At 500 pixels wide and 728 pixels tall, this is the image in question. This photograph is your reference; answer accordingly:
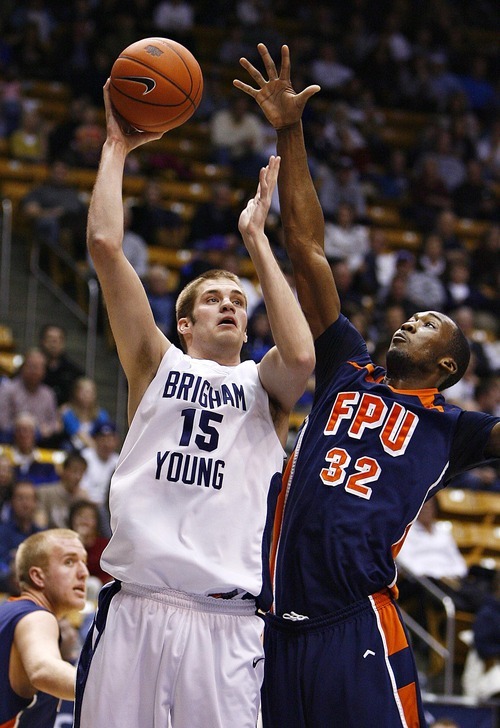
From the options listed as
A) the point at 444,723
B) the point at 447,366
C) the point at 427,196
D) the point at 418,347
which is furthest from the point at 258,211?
the point at 427,196

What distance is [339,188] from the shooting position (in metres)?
15.4

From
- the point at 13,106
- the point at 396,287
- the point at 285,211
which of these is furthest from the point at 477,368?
the point at 285,211

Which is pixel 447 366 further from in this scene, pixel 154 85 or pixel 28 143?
pixel 28 143

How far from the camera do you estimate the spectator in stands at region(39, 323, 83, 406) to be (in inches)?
432

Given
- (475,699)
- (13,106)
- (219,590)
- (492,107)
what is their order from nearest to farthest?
(219,590)
(475,699)
(13,106)
(492,107)

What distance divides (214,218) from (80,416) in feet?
11.4

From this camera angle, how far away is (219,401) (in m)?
4.06

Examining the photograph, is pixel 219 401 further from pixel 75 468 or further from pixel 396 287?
pixel 396 287

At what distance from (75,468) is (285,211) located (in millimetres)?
5188

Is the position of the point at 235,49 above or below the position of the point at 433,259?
above

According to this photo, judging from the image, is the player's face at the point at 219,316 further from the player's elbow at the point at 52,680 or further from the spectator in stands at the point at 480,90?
the spectator in stands at the point at 480,90

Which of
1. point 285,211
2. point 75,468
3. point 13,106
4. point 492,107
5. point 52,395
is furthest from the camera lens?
point 492,107

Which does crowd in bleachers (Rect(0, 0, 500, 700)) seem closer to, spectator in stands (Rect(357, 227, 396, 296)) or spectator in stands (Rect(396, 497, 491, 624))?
spectator in stands (Rect(357, 227, 396, 296))

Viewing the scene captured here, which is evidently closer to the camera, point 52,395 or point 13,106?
point 52,395
